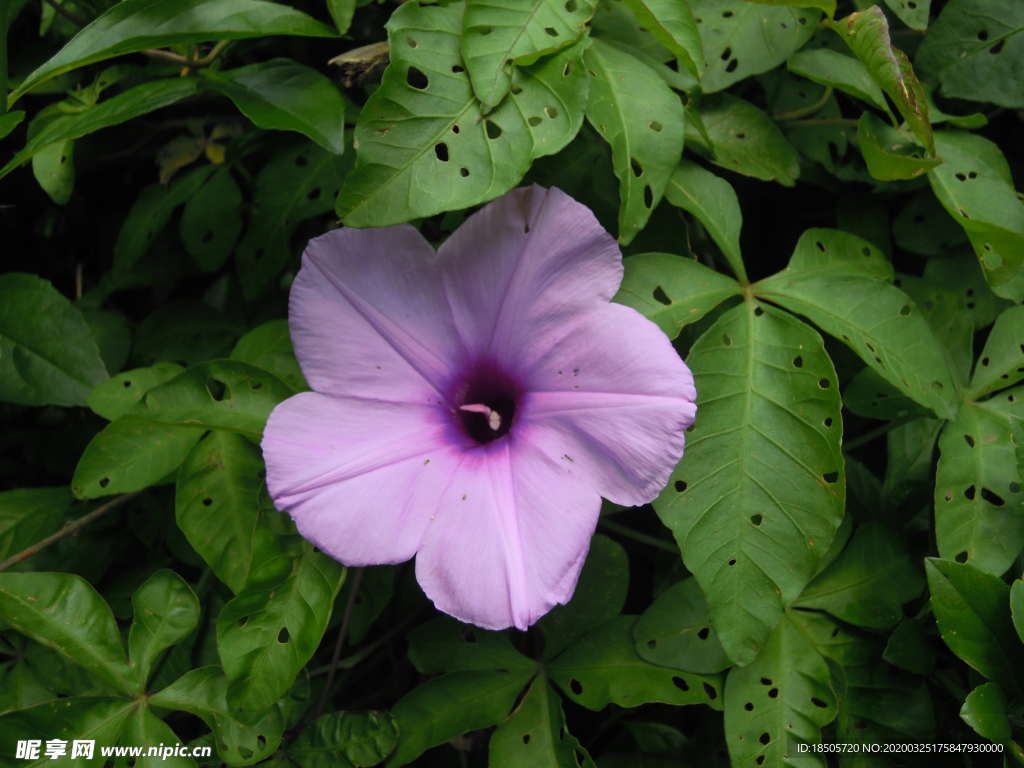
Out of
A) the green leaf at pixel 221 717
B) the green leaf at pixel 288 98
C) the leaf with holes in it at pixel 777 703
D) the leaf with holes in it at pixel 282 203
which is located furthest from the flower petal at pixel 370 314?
the leaf with holes in it at pixel 777 703

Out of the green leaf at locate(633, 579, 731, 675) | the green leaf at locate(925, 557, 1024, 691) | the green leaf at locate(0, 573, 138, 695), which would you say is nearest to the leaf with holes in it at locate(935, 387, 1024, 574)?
the green leaf at locate(925, 557, 1024, 691)

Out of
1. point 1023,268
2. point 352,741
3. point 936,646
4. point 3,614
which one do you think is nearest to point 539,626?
point 352,741

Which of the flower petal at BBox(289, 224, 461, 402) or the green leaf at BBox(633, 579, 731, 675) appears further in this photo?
the green leaf at BBox(633, 579, 731, 675)

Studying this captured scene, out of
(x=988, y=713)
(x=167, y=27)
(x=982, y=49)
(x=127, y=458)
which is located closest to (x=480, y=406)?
(x=127, y=458)

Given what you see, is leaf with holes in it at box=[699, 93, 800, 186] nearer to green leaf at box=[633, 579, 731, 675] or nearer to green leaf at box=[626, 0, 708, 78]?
green leaf at box=[626, 0, 708, 78]

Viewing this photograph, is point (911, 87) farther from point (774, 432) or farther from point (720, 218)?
point (774, 432)

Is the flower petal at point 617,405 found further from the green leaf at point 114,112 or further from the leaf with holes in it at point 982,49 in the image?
the leaf with holes in it at point 982,49

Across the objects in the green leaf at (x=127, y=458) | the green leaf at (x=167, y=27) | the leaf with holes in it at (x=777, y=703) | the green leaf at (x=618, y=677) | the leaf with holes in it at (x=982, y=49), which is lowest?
the green leaf at (x=618, y=677)
